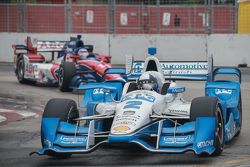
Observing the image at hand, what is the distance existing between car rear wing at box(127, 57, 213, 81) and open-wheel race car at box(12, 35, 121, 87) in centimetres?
470

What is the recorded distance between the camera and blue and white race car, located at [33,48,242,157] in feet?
32.2

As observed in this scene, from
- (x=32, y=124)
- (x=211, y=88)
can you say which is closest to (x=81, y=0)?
(x=32, y=124)

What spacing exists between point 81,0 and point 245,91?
68.5ft

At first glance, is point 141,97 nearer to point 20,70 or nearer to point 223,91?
point 223,91

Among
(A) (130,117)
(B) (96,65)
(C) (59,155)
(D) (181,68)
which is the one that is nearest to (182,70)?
(D) (181,68)

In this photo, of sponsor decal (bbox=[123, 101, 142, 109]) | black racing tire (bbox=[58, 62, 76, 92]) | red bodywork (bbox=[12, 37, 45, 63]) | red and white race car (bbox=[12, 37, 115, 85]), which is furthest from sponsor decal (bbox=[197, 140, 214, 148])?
red bodywork (bbox=[12, 37, 45, 63])

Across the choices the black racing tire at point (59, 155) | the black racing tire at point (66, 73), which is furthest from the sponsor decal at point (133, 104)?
the black racing tire at point (66, 73)

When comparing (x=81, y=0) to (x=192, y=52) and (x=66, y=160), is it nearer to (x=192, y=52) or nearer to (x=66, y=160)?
(x=192, y=52)

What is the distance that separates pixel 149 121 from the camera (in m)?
10.2

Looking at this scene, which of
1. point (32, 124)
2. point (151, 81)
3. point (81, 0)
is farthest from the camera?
point (81, 0)

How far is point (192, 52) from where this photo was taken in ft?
90.5

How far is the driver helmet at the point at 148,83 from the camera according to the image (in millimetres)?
11180

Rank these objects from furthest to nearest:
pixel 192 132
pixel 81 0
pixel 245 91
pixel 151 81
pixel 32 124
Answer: pixel 81 0 < pixel 245 91 < pixel 32 124 < pixel 151 81 < pixel 192 132

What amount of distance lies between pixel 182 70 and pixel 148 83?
2032 millimetres
